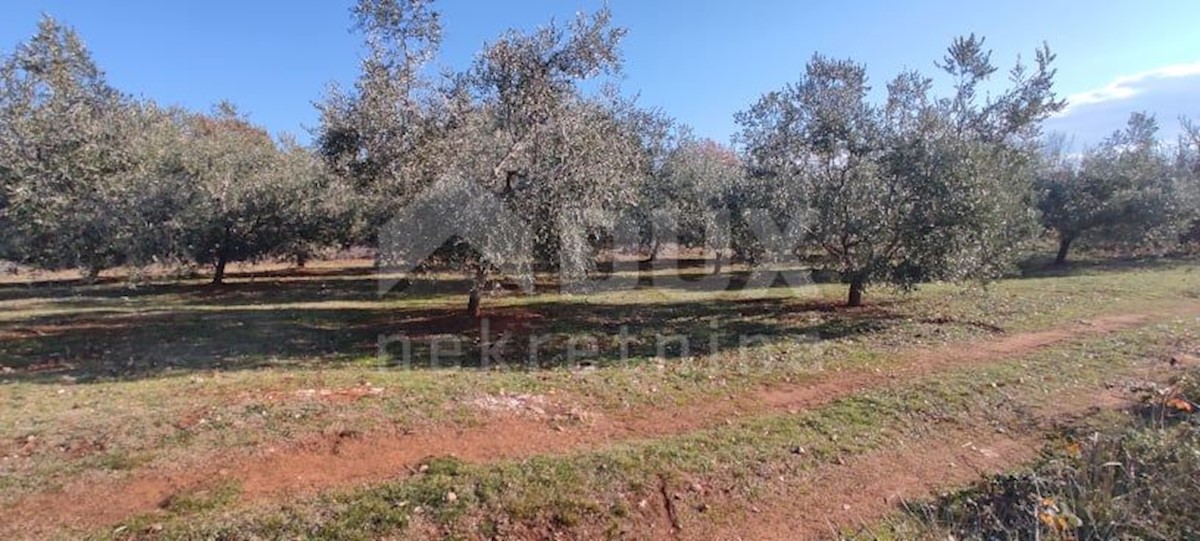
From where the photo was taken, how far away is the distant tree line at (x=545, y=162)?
11.1 metres

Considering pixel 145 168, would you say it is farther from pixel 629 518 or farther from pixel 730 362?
pixel 629 518

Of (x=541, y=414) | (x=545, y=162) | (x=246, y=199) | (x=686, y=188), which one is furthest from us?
(x=686, y=188)

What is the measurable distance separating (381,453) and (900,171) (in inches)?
454

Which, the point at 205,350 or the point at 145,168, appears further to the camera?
the point at 145,168

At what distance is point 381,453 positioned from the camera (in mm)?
6391

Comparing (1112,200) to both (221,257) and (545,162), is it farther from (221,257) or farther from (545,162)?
(221,257)

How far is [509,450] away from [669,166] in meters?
19.4

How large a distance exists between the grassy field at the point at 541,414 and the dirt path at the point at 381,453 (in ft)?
0.11

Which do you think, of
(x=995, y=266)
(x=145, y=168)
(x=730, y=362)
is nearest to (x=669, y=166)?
(x=995, y=266)

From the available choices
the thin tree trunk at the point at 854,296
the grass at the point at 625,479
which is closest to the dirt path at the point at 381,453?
the grass at the point at 625,479

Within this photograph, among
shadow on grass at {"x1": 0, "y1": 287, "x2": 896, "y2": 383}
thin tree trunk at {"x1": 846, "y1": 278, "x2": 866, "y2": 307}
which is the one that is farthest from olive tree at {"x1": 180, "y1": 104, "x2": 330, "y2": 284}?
thin tree trunk at {"x1": 846, "y1": 278, "x2": 866, "y2": 307}

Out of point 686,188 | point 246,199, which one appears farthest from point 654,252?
point 246,199

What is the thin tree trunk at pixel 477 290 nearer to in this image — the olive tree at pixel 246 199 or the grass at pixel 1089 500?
the grass at pixel 1089 500

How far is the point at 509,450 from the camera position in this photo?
6547mm
